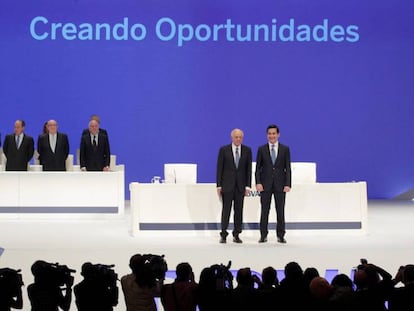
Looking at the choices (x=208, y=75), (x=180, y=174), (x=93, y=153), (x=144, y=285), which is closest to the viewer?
(x=144, y=285)

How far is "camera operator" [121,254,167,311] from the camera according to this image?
221 inches

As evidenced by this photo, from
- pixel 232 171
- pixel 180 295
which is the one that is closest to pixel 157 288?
pixel 180 295

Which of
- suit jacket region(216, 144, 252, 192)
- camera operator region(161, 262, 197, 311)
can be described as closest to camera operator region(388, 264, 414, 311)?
camera operator region(161, 262, 197, 311)

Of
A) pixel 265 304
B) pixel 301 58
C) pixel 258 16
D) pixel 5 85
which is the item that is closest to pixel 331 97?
pixel 301 58

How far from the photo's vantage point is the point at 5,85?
590 inches

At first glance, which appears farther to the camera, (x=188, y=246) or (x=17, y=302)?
(x=188, y=246)

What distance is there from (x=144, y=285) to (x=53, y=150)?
282 inches

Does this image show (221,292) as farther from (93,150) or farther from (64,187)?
(93,150)

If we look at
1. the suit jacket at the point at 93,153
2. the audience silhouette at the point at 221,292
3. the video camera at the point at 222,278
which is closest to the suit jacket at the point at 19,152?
the suit jacket at the point at 93,153

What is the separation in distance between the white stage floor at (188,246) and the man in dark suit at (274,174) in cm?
36

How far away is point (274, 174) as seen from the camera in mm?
9961

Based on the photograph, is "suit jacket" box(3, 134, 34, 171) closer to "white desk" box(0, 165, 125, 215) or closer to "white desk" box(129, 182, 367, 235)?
"white desk" box(0, 165, 125, 215)

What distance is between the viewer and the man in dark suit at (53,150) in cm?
1248

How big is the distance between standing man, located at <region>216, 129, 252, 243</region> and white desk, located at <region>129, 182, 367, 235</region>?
51 cm
